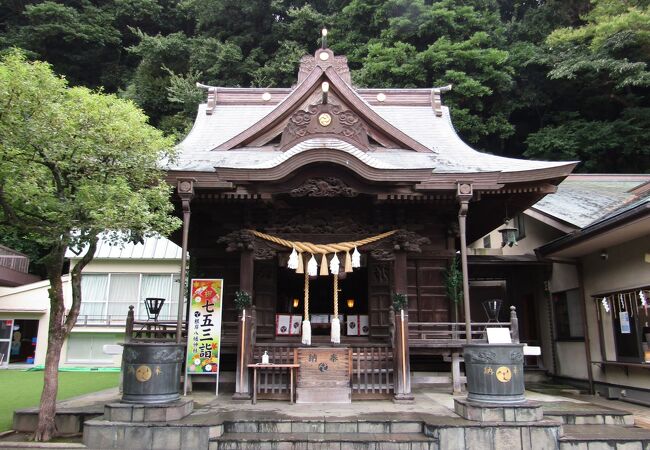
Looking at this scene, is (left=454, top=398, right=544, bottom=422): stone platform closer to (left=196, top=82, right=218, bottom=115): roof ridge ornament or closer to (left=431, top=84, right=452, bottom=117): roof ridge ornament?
(left=431, top=84, right=452, bottom=117): roof ridge ornament

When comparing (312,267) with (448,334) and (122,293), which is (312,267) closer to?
→ (448,334)

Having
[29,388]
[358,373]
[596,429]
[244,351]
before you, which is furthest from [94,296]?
[596,429]

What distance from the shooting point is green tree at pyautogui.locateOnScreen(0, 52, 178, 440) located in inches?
246

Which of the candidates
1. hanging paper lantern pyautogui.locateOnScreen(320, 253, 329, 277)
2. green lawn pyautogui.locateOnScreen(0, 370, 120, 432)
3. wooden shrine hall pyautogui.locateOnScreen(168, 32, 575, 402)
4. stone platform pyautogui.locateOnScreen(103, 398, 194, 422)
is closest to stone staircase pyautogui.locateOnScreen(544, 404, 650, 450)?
wooden shrine hall pyautogui.locateOnScreen(168, 32, 575, 402)

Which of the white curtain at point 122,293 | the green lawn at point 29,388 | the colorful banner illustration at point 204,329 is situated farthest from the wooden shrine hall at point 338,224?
the white curtain at point 122,293

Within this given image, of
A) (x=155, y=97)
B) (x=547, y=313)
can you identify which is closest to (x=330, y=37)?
(x=155, y=97)

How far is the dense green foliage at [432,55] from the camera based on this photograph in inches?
866

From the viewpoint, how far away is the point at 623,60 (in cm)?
2045

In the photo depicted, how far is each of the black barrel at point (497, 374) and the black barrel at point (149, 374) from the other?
4.60 metres

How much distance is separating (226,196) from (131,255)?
43.2 feet

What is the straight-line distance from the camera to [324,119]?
10.3 metres

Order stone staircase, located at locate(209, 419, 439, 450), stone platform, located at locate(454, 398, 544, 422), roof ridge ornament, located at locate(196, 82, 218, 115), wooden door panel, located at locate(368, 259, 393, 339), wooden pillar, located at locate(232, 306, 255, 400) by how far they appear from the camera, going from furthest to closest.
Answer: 1. roof ridge ornament, located at locate(196, 82, 218, 115)
2. wooden door panel, located at locate(368, 259, 393, 339)
3. wooden pillar, located at locate(232, 306, 255, 400)
4. stone platform, located at locate(454, 398, 544, 422)
5. stone staircase, located at locate(209, 419, 439, 450)

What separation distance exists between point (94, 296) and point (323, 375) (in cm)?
1584

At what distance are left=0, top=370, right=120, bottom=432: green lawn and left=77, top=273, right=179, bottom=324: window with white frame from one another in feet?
14.5
